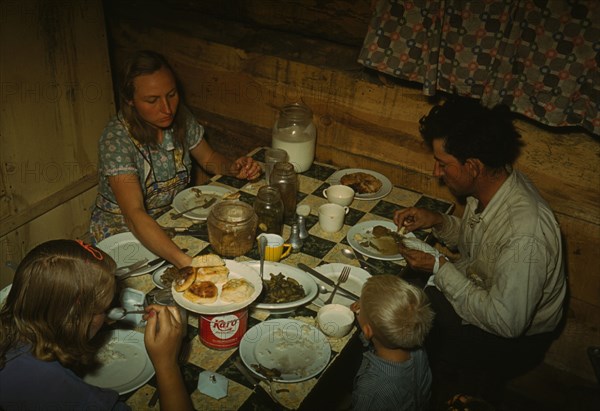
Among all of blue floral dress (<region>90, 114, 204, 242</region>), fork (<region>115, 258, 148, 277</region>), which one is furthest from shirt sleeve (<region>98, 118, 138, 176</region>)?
fork (<region>115, 258, 148, 277</region>)

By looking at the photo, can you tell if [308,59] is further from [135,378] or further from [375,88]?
[135,378]

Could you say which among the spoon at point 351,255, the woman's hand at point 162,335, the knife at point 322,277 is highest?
the woman's hand at point 162,335

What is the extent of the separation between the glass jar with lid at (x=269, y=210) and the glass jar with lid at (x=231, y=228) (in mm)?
129

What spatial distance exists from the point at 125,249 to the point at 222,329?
94 cm

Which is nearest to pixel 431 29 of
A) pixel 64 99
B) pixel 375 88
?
pixel 375 88

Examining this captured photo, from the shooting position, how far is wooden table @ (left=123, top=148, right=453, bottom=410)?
6.39ft

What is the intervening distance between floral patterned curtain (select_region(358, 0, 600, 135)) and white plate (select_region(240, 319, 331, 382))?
65.9 inches

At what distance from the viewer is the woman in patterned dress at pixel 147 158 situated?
2.81 metres

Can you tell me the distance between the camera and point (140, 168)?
124 inches

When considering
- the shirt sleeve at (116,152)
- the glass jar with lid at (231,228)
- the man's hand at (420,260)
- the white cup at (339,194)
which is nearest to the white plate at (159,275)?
the glass jar with lid at (231,228)

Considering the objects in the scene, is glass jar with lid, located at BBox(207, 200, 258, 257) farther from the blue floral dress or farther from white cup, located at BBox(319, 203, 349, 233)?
the blue floral dress

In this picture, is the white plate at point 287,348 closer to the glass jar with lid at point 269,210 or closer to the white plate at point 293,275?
the white plate at point 293,275

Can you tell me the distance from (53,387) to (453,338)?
6.76 feet

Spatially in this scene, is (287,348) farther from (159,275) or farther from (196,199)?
(196,199)
